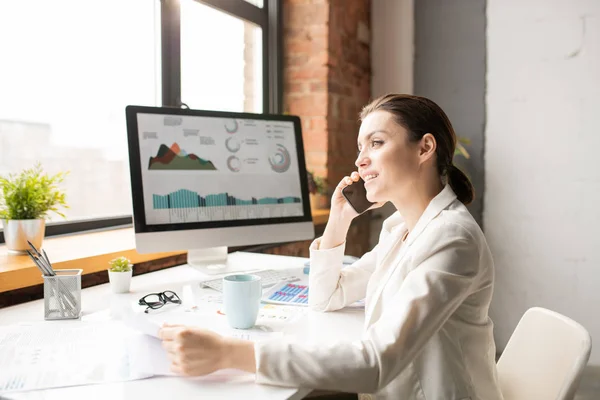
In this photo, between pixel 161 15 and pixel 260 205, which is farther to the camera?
pixel 161 15

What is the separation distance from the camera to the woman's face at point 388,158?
116 cm

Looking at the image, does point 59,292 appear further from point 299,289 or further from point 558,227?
point 558,227

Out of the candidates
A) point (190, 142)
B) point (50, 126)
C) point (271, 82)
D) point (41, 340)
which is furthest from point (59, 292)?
point (271, 82)

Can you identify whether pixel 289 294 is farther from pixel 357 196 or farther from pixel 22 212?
pixel 22 212

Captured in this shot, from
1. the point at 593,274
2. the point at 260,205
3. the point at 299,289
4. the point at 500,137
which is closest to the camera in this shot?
the point at 299,289

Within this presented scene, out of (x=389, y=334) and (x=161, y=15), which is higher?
(x=161, y=15)

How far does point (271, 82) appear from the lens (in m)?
3.03

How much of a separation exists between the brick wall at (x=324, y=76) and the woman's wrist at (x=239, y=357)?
2.07 meters

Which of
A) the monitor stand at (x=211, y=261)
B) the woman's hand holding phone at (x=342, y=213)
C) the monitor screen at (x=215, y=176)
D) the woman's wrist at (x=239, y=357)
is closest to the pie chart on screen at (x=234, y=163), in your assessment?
the monitor screen at (x=215, y=176)

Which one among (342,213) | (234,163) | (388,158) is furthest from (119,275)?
(388,158)

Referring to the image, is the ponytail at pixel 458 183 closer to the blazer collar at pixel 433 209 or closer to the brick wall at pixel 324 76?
the blazer collar at pixel 433 209

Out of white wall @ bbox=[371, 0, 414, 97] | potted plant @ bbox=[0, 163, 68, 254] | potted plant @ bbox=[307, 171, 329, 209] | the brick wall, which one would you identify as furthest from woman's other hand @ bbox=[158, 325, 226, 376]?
white wall @ bbox=[371, 0, 414, 97]

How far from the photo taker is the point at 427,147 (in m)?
1.16

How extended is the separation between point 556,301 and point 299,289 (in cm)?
180
